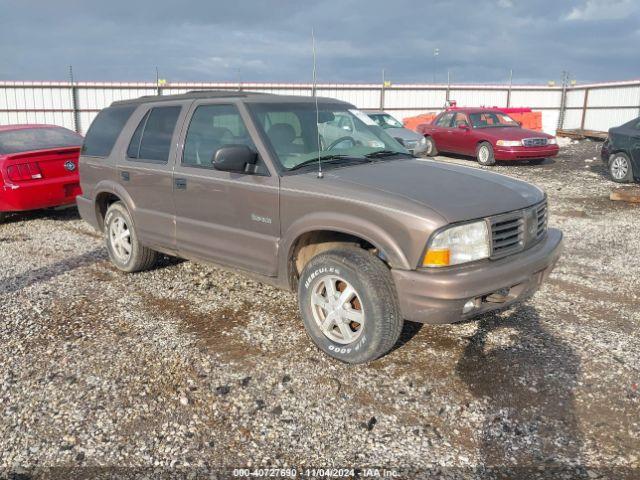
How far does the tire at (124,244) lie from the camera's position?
5.41 meters

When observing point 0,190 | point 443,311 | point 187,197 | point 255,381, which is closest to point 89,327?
point 187,197

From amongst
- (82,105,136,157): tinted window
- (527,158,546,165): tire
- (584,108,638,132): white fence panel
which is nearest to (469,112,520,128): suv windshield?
(527,158,546,165): tire

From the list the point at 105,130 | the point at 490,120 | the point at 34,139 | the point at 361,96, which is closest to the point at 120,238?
the point at 105,130

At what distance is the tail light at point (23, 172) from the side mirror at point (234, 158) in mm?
5012

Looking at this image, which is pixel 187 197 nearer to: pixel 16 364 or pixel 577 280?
pixel 16 364

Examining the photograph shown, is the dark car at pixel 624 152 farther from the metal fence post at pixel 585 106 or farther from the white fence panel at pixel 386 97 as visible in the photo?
the metal fence post at pixel 585 106

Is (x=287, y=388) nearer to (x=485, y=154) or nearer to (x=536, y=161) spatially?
(x=485, y=154)

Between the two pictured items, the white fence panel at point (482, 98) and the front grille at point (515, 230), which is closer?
the front grille at point (515, 230)

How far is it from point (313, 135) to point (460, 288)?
5.95 feet

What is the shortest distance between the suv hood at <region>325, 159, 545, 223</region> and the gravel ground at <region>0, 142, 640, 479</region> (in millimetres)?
1090

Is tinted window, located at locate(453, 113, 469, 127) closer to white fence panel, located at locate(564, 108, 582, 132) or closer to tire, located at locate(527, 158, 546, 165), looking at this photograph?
tire, located at locate(527, 158, 546, 165)

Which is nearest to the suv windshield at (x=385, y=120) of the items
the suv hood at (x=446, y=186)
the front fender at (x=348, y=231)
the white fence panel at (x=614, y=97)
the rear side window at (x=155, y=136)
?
the rear side window at (x=155, y=136)

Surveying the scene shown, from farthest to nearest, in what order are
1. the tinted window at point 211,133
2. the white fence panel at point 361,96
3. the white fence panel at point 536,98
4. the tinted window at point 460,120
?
the white fence panel at point 536,98, the white fence panel at point 361,96, the tinted window at point 460,120, the tinted window at point 211,133

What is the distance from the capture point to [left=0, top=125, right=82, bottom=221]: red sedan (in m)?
7.53
